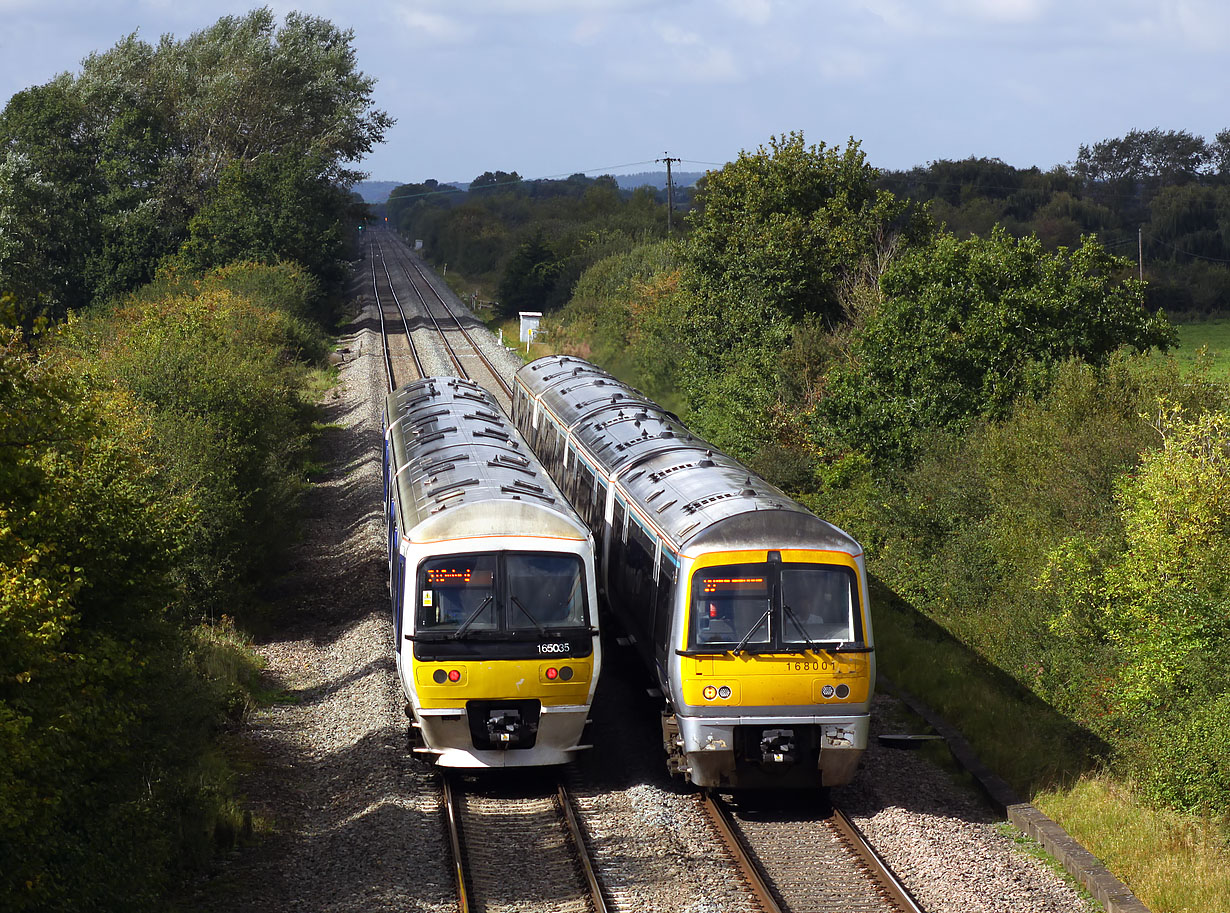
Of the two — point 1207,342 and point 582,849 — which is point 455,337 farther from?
point 582,849

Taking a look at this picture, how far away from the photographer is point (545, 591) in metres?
12.5

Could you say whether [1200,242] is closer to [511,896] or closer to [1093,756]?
[1093,756]

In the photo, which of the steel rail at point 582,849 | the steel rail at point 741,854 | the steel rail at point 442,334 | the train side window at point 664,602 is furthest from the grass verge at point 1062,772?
the steel rail at point 442,334

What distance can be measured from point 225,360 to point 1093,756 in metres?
19.5

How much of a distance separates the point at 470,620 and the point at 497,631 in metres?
0.30

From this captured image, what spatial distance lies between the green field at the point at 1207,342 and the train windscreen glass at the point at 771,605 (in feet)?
98.5

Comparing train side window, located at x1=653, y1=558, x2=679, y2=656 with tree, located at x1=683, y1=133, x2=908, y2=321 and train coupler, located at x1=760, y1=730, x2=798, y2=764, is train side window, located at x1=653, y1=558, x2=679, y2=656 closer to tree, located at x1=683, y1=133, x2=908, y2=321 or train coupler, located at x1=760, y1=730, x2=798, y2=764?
train coupler, located at x1=760, y1=730, x2=798, y2=764

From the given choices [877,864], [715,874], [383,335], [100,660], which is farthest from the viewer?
[383,335]

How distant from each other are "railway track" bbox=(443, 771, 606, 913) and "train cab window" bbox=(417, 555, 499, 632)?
6.08ft

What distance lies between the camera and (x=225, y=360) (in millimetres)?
26188

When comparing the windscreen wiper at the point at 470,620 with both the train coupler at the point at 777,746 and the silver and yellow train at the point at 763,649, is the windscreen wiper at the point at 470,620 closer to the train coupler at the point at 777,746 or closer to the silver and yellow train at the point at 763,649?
the silver and yellow train at the point at 763,649

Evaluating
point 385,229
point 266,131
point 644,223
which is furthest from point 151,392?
point 385,229

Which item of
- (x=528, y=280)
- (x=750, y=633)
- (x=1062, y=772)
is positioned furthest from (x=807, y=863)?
(x=528, y=280)

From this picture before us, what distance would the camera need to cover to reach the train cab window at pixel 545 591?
12.4 meters
